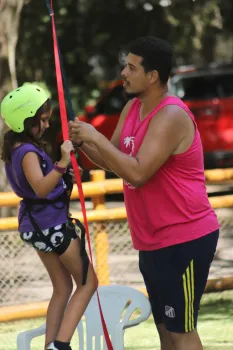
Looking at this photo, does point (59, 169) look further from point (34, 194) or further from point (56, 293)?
point (56, 293)

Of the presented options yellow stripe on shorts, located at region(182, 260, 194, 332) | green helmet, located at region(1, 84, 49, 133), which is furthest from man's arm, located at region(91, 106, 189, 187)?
green helmet, located at region(1, 84, 49, 133)

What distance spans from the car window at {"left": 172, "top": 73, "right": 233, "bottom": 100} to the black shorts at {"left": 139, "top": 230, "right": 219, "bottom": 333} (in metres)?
9.30

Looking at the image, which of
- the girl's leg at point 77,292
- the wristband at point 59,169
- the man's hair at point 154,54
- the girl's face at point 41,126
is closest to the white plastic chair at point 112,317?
the girl's leg at point 77,292

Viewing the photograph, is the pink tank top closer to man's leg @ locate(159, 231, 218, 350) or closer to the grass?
man's leg @ locate(159, 231, 218, 350)

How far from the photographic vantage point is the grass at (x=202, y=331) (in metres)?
6.07

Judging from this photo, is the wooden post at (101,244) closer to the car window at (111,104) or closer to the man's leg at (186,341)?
the man's leg at (186,341)

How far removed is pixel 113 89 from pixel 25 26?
6.90ft

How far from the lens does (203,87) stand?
1350 centimetres

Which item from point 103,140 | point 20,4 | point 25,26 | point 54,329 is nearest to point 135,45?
point 103,140

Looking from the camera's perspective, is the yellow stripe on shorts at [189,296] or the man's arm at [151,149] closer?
the man's arm at [151,149]

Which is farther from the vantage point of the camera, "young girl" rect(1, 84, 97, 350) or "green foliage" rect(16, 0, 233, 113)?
"green foliage" rect(16, 0, 233, 113)

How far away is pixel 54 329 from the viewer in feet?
15.2

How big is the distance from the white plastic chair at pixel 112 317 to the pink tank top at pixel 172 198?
1.84ft

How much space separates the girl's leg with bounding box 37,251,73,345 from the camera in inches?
182
